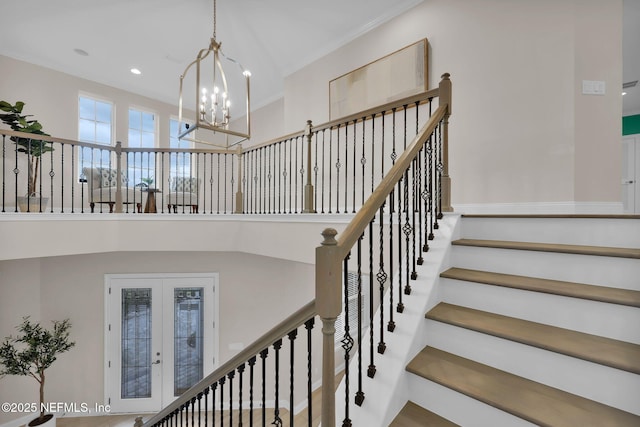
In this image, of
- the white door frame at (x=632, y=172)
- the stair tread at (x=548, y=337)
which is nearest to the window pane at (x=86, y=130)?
the stair tread at (x=548, y=337)

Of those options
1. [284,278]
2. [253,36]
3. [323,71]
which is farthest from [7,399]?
[323,71]

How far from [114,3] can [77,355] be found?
17.8 ft

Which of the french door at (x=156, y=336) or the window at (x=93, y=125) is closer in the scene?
the french door at (x=156, y=336)

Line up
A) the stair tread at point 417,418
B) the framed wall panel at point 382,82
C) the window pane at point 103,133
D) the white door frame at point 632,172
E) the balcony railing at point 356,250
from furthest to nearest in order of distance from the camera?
1. the window pane at point 103,133
2. the white door frame at point 632,172
3. the framed wall panel at point 382,82
4. the stair tread at point 417,418
5. the balcony railing at point 356,250

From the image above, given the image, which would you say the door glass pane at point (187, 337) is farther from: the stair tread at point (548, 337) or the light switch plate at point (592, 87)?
the light switch plate at point (592, 87)

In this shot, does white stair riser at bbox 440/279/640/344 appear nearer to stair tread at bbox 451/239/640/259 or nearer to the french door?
stair tread at bbox 451/239/640/259

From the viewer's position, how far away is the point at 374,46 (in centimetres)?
443

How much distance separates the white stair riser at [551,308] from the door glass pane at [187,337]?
5.00 metres

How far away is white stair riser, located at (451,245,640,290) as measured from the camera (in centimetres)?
156

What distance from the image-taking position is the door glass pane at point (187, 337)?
566 cm

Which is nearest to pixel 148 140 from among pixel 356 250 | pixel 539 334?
pixel 356 250

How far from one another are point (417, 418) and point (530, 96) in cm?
309

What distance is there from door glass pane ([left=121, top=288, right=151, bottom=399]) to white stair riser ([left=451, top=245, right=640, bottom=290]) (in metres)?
5.43

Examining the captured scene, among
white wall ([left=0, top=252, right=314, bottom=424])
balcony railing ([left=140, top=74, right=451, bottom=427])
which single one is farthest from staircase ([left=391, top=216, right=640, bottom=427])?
white wall ([left=0, top=252, right=314, bottom=424])
